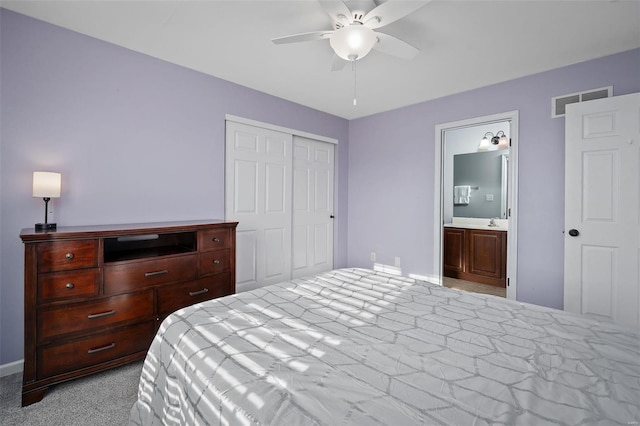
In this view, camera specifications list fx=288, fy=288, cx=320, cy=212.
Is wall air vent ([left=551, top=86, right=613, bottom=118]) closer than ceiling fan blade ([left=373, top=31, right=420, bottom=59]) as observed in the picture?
No

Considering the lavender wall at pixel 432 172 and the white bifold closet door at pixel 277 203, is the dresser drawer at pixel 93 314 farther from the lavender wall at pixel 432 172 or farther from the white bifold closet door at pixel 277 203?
the lavender wall at pixel 432 172

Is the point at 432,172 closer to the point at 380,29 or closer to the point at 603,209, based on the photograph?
the point at 603,209

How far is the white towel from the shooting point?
5090 mm

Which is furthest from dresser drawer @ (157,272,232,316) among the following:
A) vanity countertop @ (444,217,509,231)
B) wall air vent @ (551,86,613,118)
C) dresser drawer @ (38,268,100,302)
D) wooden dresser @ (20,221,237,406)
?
vanity countertop @ (444,217,509,231)

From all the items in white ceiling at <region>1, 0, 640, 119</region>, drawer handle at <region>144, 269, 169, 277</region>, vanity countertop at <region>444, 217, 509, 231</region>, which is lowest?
drawer handle at <region>144, 269, 169, 277</region>

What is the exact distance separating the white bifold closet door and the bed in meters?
1.84

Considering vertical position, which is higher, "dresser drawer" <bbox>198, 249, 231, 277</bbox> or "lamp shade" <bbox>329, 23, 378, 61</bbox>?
"lamp shade" <bbox>329, 23, 378, 61</bbox>

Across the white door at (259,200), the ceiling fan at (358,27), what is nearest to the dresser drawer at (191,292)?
the white door at (259,200)

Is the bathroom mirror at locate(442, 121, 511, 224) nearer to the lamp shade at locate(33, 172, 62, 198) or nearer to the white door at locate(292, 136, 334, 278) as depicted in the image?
the white door at locate(292, 136, 334, 278)

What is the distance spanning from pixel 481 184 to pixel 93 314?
18.0 feet

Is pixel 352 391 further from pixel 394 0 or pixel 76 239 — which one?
pixel 76 239

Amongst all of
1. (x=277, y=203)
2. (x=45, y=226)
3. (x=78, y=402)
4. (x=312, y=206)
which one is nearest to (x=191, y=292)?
(x=78, y=402)

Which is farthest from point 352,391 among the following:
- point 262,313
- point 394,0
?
point 394,0

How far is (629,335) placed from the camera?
1.28m
